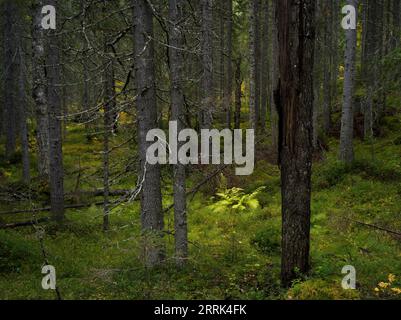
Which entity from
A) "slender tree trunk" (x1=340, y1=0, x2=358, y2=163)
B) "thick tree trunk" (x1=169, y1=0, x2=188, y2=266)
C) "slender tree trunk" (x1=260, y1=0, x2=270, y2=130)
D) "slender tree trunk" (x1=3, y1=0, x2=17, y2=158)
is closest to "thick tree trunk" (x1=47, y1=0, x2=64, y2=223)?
"thick tree trunk" (x1=169, y1=0, x2=188, y2=266)

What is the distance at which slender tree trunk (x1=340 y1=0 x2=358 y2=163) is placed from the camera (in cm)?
1541

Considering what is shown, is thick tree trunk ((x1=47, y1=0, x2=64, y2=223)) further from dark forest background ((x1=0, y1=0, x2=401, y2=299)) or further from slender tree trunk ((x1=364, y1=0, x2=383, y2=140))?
slender tree trunk ((x1=364, y1=0, x2=383, y2=140))

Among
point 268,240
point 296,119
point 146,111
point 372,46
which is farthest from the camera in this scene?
point 372,46

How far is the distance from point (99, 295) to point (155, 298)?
1.14 meters

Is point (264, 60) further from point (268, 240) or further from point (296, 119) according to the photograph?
point (296, 119)

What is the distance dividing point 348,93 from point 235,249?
8454mm

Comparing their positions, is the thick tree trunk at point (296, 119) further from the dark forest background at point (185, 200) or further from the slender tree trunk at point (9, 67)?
the slender tree trunk at point (9, 67)

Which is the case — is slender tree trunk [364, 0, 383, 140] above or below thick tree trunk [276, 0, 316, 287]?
above

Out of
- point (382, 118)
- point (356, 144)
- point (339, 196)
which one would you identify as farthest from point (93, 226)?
point (382, 118)

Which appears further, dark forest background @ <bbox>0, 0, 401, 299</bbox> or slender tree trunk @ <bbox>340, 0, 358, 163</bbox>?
slender tree trunk @ <bbox>340, 0, 358, 163</bbox>

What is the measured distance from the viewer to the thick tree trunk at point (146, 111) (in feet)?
26.7

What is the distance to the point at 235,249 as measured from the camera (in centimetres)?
1004

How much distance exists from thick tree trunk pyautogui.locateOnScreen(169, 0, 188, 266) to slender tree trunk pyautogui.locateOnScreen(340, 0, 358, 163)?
852cm

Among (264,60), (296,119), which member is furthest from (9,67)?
(296,119)
